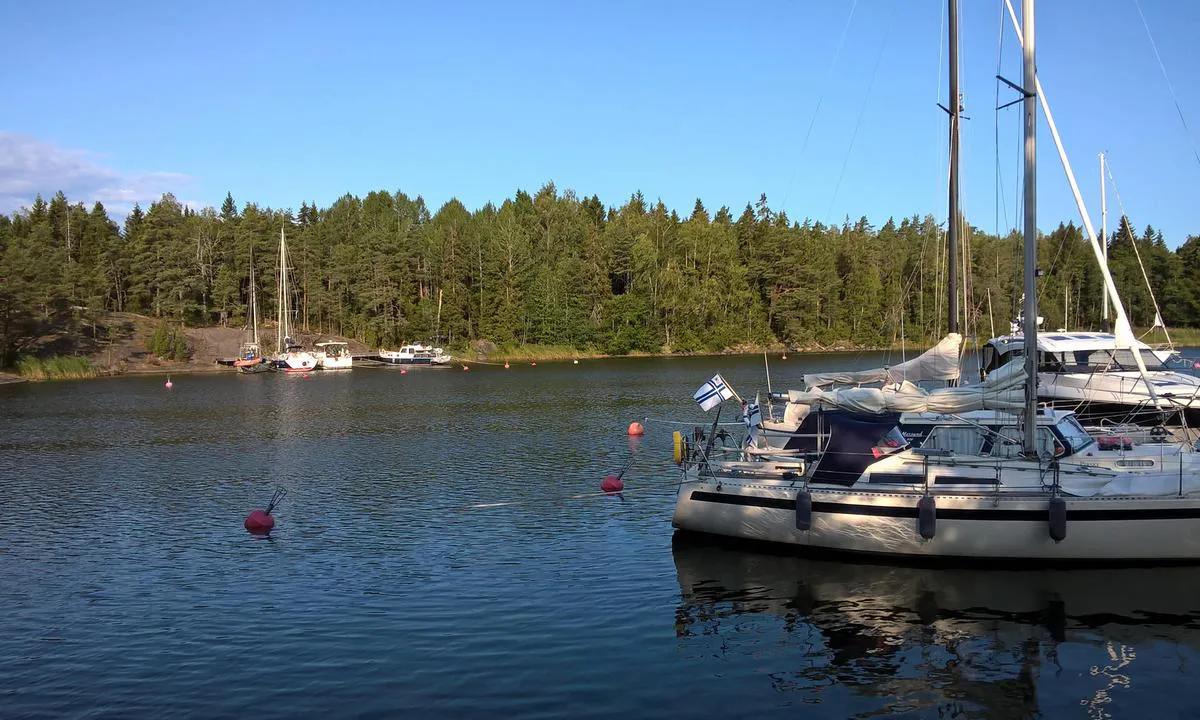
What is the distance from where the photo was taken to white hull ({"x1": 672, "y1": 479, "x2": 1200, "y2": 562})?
18453 mm

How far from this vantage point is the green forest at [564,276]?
12825cm

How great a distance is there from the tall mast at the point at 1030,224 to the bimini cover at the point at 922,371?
8.12 metres

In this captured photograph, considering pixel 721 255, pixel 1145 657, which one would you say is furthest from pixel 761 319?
pixel 1145 657

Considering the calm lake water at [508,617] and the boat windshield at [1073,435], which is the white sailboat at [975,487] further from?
the calm lake water at [508,617]

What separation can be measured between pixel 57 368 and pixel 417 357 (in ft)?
132

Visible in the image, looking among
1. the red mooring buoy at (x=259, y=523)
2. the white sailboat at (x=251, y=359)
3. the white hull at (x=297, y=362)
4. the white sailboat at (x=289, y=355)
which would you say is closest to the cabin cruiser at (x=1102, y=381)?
the red mooring buoy at (x=259, y=523)

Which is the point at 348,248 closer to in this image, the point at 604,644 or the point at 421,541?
the point at 421,541

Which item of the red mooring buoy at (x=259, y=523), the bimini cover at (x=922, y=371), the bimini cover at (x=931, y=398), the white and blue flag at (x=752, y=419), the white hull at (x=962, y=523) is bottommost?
the red mooring buoy at (x=259, y=523)

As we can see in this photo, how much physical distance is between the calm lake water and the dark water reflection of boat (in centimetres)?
6

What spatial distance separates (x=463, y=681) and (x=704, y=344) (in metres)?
128

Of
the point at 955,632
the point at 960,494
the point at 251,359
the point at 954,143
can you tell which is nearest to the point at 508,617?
the point at 955,632

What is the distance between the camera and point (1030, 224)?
1950 cm

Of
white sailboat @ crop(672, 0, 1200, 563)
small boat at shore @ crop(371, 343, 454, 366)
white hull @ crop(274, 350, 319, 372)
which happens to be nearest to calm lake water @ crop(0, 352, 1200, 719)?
white sailboat @ crop(672, 0, 1200, 563)

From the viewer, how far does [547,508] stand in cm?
2825
